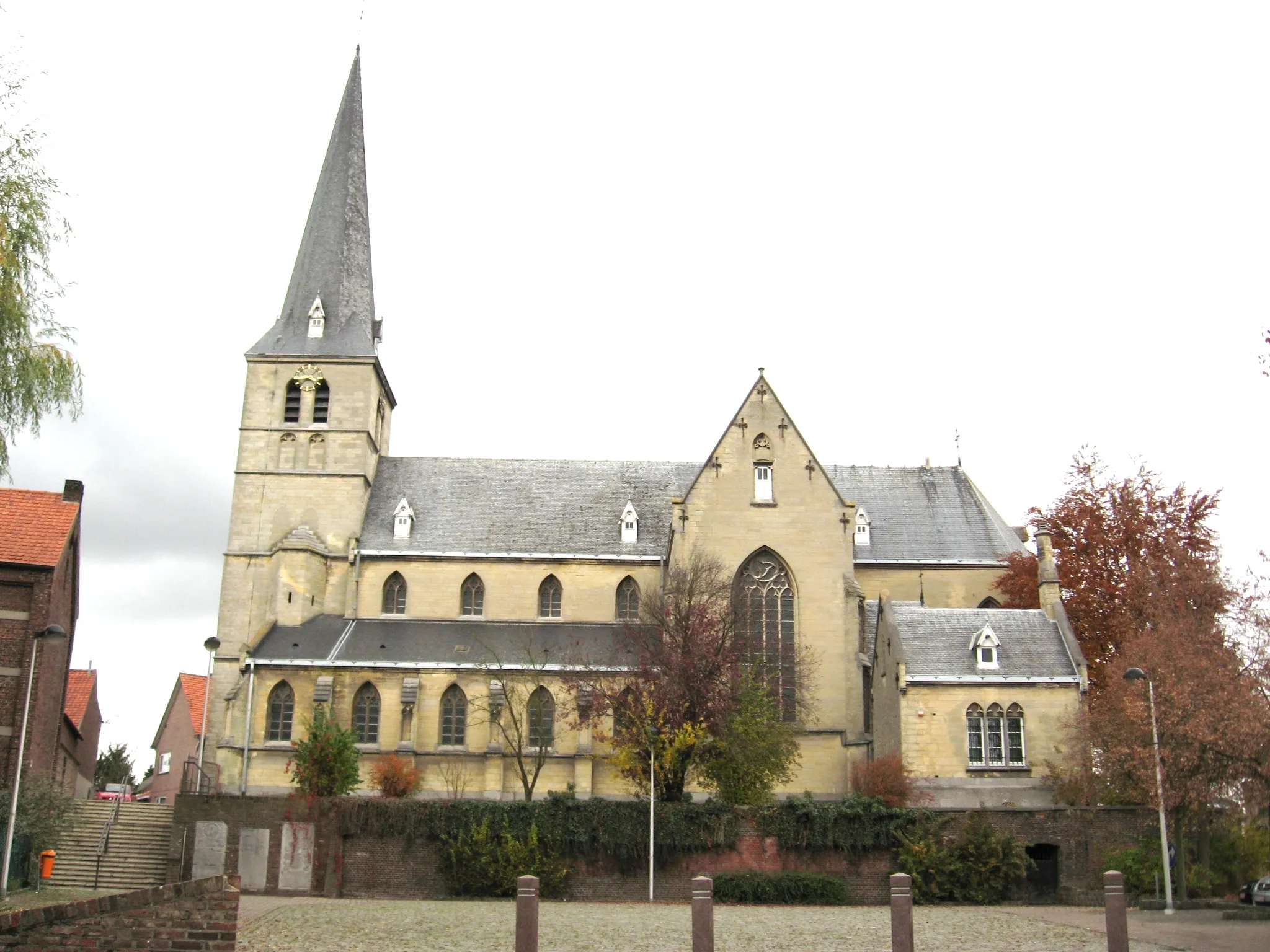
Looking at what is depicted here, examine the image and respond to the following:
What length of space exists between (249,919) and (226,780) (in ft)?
64.4

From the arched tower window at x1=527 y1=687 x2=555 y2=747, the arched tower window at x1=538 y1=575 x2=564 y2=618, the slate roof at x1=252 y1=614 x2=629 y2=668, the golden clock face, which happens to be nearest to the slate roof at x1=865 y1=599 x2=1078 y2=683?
the slate roof at x1=252 y1=614 x2=629 y2=668

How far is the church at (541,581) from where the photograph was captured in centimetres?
3938

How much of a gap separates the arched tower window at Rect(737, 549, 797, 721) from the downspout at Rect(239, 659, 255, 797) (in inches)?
680

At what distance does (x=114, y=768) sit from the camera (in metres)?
85.4

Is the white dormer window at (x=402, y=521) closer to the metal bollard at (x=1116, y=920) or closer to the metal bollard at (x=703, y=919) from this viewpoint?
the metal bollard at (x=703, y=919)

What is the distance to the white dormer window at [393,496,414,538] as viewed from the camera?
160ft

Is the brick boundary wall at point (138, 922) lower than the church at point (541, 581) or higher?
lower

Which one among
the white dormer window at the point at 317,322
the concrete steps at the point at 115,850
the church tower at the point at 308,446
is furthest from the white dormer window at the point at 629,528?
the concrete steps at the point at 115,850

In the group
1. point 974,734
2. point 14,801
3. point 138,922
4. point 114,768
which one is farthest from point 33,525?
point 114,768

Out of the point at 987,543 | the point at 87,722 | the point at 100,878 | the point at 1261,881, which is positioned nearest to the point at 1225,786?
the point at 1261,881

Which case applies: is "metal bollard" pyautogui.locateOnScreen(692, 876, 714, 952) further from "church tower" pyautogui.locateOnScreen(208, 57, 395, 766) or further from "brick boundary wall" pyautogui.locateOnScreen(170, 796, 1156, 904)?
"church tower" pyautogui.locateOnScreen(208, 57, 395, 766)

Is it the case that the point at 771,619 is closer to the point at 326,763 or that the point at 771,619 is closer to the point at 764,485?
the point at 764,485

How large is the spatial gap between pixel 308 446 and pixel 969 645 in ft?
87.7

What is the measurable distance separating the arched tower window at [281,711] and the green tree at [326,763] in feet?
20.5
